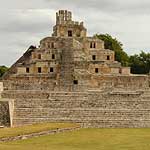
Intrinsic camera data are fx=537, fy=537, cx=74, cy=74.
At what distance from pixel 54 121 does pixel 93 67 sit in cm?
1647

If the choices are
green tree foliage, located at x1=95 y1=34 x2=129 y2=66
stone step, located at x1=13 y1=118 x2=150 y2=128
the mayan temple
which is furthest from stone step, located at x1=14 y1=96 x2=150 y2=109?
green tree foliage, located at x1=95 y1=34 x2=129 y2=66

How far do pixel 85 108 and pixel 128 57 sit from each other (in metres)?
42.3

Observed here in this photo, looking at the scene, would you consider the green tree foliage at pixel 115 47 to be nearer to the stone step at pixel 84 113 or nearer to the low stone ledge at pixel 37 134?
the stone step at pixel 84 113

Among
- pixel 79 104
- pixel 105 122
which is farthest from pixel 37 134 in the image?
pixel 79 104

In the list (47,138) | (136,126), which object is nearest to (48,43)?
(136,126)

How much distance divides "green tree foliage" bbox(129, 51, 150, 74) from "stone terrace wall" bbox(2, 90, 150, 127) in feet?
121

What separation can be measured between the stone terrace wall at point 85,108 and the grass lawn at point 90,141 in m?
3.26

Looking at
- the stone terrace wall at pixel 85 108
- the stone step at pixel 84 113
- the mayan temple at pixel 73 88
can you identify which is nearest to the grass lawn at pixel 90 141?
the stone terrace wall at pixel 85 108

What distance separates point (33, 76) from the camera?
50.3 metres

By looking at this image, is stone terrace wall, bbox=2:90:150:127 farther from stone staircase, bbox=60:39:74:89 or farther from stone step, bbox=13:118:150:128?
stone staircase, bbox=60:39:74:89

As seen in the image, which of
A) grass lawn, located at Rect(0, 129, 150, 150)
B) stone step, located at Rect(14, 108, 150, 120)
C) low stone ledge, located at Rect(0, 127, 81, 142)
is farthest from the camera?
stone step, located at Rect(14, 108, 150, 120)

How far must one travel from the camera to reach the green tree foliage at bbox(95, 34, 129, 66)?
245 ft

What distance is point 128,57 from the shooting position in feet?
257

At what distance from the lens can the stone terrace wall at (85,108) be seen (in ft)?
116
